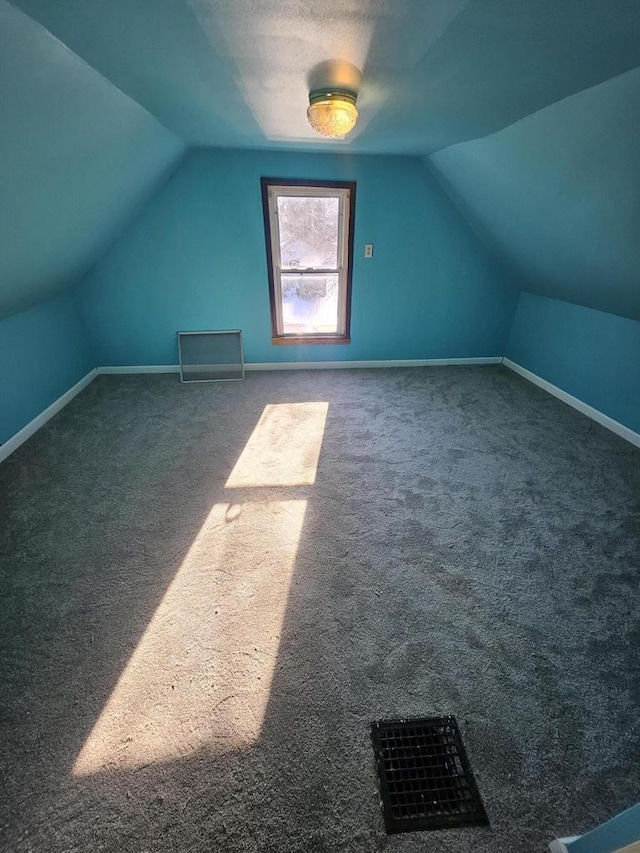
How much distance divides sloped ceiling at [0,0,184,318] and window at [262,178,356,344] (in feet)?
3.00

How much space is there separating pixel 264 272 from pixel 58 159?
6.39 ft

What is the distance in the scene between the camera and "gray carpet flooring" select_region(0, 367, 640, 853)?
1065 millimetres

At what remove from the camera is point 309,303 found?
12.4ft

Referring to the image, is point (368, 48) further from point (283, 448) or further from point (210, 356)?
point (210, 356)

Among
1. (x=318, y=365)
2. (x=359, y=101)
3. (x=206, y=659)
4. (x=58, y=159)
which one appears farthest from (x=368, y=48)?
(x=318, y=365)

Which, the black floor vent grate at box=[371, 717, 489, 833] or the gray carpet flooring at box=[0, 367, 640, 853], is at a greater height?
the gray carpet flooring at box=[0, 367, 640, 853]

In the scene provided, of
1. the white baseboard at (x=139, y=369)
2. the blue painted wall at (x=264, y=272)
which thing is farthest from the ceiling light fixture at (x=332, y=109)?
the white baseboard at (x=139, y=369)

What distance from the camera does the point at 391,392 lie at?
3.55 metres

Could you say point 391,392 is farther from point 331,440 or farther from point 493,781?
point 493,781

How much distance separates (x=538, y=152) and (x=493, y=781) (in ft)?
8.65

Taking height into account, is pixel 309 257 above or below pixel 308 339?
above

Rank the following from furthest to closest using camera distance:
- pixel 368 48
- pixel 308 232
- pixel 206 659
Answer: pixel 308 232 → pixel 206 659 → pixel 368 48

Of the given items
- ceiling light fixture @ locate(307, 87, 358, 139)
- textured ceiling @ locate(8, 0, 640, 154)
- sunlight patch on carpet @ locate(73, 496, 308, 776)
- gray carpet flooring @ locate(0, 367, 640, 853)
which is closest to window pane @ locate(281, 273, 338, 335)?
gray carpet flooring @ locate(0, 367, 640, 853)

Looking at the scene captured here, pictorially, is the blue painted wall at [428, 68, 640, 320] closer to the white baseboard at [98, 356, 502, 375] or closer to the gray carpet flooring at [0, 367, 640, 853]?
the white baseboard at [98, 356, 502, 375]
